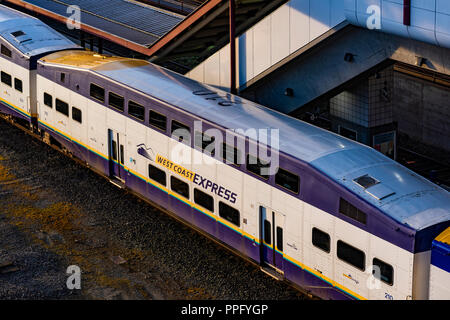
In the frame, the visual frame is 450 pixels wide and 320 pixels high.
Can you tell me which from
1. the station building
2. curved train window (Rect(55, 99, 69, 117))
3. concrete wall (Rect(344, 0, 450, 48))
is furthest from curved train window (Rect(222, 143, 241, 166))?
curved train window (Rect(55, 99, 69, 117))

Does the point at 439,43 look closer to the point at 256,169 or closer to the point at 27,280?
the point at 256,169

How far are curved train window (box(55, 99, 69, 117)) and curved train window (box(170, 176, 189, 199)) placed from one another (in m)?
7.20

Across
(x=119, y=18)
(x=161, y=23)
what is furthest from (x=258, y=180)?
(x=119, y=18)

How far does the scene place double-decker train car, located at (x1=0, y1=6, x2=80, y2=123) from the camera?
3177 centimetres

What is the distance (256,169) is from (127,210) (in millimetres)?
7381

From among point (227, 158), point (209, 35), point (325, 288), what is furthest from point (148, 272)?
point (209, 35)

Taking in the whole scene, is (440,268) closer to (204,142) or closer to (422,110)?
(204,142)

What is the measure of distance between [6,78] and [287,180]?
1758 cm

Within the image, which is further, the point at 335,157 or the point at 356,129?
the point at 356,129

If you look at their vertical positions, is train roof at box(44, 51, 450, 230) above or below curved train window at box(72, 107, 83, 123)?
above

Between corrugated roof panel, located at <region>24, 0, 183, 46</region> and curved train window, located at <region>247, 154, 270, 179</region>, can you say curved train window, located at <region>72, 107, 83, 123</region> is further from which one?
curved train window, located at <region>247, 154, 270, 179</region>

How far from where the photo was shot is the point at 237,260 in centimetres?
2405

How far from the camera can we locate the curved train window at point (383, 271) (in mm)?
18438

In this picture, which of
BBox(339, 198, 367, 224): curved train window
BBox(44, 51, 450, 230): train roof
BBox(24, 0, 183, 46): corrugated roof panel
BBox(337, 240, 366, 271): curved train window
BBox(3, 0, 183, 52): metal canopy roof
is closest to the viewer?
BBox(44, 51, 450, 230): train roof
